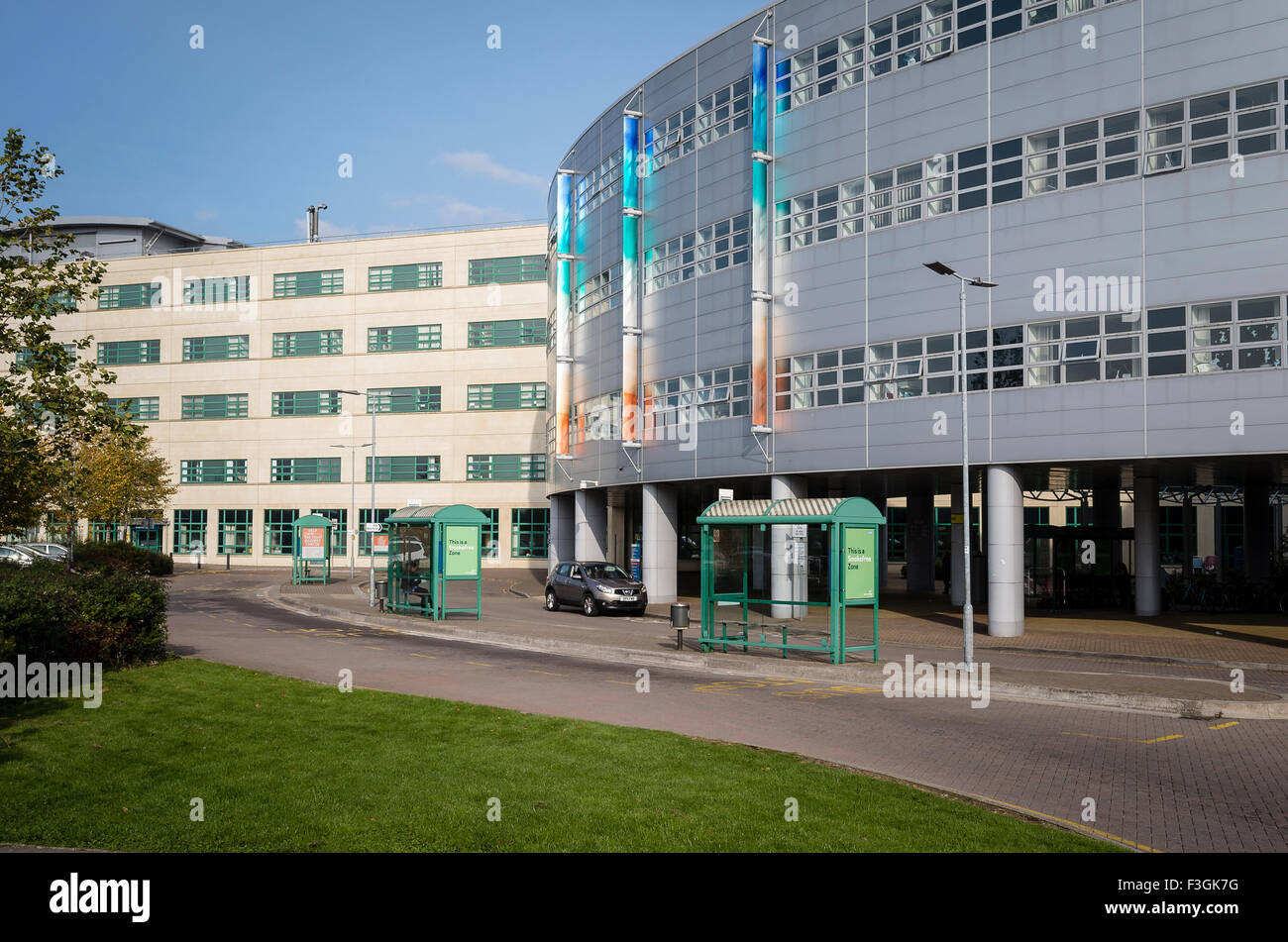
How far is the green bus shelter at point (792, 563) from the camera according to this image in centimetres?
2009

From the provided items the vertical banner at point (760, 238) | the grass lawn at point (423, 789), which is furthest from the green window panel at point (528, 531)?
the grass lawn at point (423, 789)

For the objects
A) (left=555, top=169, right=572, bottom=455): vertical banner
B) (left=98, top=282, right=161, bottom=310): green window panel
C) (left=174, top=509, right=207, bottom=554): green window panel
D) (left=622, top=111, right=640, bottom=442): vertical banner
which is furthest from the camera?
(left=98, top=282, right=161, bottom=310): green window panel

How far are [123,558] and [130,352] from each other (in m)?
30.8

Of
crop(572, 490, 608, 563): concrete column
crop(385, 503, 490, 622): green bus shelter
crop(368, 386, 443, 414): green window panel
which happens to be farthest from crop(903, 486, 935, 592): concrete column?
crop(368, 386, 443, 414): green window panel

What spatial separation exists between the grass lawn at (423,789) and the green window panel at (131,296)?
68596 millimetres

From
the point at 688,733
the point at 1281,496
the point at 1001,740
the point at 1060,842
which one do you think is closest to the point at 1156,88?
the point at 1001,740

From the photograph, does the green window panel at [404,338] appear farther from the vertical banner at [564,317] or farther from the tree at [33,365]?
the tree at [33,365]

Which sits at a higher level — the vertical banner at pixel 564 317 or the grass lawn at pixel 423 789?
the vertical banner at pixel 564 317

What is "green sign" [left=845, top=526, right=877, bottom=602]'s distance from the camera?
2009 cm

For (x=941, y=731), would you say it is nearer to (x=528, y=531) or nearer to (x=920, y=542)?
(x=920, y=542)

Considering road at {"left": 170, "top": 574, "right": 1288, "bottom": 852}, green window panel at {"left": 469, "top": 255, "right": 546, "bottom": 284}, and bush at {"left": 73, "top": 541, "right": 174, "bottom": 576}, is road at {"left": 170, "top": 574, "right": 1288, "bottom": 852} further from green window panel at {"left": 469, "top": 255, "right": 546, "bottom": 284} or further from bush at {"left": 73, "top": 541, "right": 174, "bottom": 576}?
green window panel at {"left": 469, "top": 255, "right": 546, "bottom": 284}

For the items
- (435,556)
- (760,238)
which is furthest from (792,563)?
(760,238)

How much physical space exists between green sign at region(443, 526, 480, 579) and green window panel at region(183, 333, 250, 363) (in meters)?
47.6
